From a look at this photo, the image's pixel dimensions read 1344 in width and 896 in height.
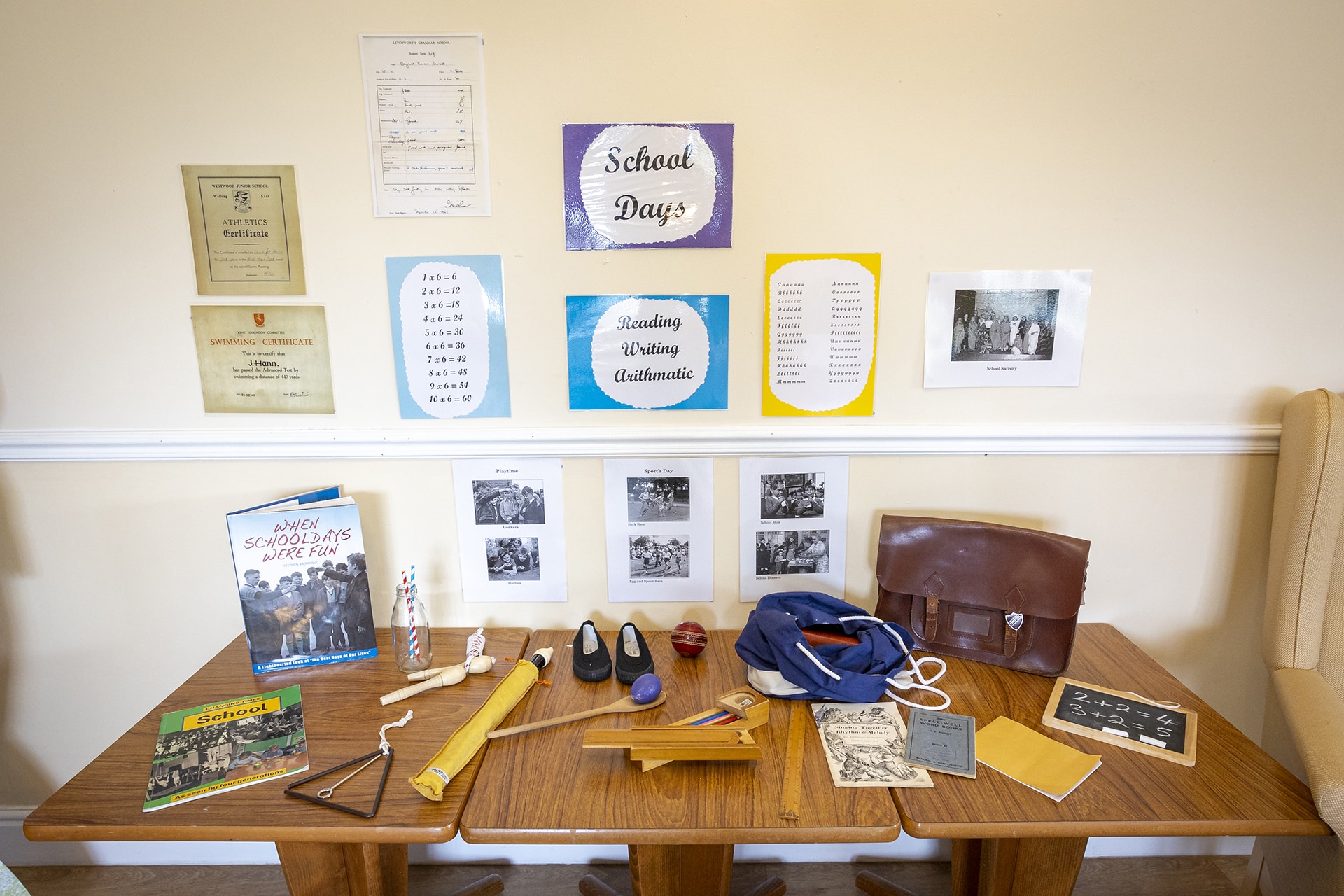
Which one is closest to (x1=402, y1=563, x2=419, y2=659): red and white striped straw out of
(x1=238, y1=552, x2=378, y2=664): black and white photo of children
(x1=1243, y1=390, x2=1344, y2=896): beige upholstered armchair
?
(x1=238, y1=552, x2=378, y2=664): black and white photo of children

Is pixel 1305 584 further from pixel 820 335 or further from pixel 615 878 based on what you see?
pixel 615 878

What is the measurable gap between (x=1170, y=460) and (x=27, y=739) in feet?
9.71

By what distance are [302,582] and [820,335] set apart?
1.27 m

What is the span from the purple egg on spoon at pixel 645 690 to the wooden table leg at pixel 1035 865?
72 cm

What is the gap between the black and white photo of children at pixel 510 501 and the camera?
5.44 ft

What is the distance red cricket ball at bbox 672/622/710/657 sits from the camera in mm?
1506

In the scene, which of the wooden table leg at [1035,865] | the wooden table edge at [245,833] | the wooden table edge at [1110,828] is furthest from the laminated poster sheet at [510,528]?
the wooden table leg at [1035,865]

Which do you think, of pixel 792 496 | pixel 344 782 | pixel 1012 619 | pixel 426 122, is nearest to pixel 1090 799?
pixel 1012 619

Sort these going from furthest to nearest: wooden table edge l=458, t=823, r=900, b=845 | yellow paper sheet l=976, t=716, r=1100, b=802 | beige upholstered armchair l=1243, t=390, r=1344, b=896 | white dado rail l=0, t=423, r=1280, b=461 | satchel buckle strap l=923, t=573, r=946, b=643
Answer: white dado rail l=0, t=423, r=1280, b=461
satchel buckle strap l=923, t=573, r=946, b=643
beige upholstered armchair l=1243, t=390, r=1344, b=896
yellow paper sheet l=976, t=716, r=1100, b=802
wooden table edge l=458, t=823, r=900, b=845

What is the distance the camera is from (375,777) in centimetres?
117

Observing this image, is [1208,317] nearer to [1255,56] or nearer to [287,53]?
[1255,56]

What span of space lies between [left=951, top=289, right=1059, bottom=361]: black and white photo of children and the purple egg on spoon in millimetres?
985

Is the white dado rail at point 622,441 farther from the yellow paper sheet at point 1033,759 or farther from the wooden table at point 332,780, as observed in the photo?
the yellow paper sheet at point 1033,759

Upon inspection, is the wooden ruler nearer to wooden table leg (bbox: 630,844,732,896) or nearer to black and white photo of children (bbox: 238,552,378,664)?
wooden table leg (bbox: 630,844,732,896)
